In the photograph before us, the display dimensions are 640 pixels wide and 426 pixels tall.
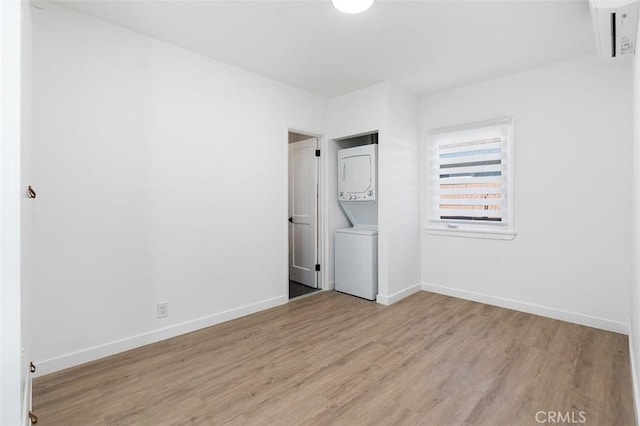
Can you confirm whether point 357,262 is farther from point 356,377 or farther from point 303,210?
point 356,377

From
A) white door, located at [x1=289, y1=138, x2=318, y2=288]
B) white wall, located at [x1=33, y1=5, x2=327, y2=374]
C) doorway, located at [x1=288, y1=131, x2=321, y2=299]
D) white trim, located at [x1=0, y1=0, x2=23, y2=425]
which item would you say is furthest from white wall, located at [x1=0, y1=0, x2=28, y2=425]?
white door, located at [x1=289, y1=138, x2=318, y2=288]

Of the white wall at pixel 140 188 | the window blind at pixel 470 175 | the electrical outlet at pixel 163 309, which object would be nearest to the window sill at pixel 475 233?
the window blind at pixel 470 175

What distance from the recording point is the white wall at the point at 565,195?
2.72 meters

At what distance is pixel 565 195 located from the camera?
9.79ft

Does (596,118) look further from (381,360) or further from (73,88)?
(73,88)

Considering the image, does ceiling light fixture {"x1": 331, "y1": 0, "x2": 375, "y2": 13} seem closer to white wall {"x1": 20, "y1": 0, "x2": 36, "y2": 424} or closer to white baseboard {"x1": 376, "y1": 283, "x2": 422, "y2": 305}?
white wall {"x1": 20, "y1": 0, "x2": 36, "y2": 424}

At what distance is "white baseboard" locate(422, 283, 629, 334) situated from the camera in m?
2.75

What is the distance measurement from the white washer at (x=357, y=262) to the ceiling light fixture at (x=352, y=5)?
7.70 feet

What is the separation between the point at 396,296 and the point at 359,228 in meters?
1.04

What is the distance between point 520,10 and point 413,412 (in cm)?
280

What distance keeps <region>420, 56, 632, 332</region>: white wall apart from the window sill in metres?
0.07

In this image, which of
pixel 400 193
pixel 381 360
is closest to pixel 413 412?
pixel 381 360

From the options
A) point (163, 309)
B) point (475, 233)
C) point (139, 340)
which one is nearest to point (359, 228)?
point (475, 233)

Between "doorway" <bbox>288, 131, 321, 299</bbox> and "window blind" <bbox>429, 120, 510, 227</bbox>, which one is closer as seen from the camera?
"window blind" <bbox>429, 120, 510, 227</bbox>
